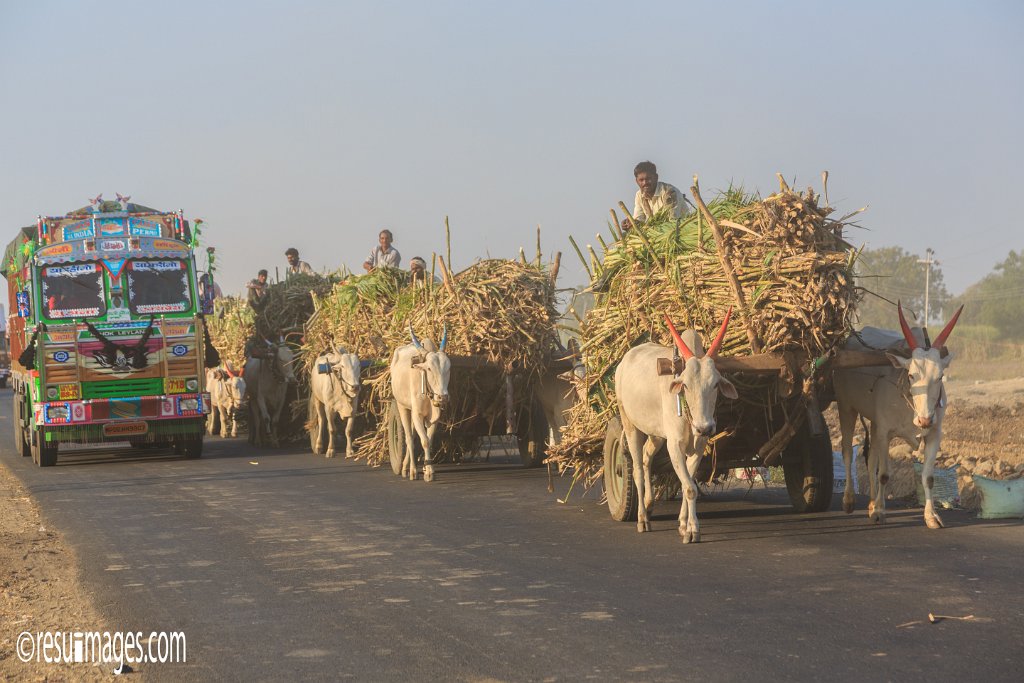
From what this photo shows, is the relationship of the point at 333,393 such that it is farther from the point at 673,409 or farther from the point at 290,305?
the point at 673,409

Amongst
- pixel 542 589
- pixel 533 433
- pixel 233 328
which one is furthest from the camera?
pixel 233 328

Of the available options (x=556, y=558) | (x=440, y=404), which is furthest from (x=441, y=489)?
(x=556, y=558)

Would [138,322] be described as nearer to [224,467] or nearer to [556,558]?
[224,467]

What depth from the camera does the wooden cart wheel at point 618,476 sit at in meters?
10.4

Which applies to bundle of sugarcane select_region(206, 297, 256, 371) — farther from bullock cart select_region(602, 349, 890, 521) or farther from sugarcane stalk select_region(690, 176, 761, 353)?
sugarcane stalk select_region(690, 176, 761, 353)

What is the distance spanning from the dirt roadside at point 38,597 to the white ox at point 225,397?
10.4 metres

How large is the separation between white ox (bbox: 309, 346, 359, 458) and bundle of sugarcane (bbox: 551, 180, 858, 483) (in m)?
6.76

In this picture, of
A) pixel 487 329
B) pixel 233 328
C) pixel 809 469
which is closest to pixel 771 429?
pixel 809 469

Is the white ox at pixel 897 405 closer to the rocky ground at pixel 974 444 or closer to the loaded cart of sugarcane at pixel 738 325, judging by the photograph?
the loaded cart of sugarcane at pixel 738 325

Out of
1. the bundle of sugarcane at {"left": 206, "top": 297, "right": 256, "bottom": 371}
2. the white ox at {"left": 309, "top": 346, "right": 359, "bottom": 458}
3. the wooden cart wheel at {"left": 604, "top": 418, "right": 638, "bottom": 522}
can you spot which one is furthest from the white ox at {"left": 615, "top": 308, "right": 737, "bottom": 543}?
the bundle of sugarcane at {"left": 206, "top": 297, "right": 256, "bottom": 371}

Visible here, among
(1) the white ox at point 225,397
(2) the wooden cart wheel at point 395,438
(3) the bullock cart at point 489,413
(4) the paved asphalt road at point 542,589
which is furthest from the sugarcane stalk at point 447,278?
(1) the white ox at point 225,397

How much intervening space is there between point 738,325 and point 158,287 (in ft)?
35.8

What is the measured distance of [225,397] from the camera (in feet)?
76.6

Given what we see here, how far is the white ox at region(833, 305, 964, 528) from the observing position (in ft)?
30.9
